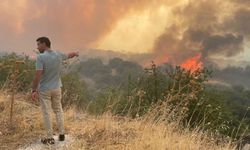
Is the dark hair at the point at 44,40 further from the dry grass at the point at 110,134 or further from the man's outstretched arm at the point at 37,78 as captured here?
the dry grass at the point at 110,134

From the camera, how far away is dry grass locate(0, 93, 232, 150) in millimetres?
11402

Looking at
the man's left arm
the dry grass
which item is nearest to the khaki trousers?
the man's left arm

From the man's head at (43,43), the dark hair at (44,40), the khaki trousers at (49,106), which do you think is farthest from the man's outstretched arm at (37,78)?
the dark hair at (44,40)

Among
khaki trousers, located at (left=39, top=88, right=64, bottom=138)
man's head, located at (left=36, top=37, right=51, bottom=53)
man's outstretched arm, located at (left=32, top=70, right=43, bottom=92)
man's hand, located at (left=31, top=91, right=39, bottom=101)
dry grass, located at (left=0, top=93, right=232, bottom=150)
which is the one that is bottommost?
dry grass, located at (left=0, top=93, right=232, bottom=150)

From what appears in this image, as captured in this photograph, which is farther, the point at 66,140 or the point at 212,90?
the point at 212,90

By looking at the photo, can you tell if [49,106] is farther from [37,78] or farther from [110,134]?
[110,134]

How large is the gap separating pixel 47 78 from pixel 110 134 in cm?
233

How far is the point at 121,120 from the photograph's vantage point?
48.7 ft

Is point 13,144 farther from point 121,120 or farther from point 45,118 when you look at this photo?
→ point 121,120

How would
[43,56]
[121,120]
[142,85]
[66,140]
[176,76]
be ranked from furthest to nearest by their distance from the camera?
[142,85], [176,76], [121,120], [66,140], [43,56]

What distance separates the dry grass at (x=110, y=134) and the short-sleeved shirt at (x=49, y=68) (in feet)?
4.41

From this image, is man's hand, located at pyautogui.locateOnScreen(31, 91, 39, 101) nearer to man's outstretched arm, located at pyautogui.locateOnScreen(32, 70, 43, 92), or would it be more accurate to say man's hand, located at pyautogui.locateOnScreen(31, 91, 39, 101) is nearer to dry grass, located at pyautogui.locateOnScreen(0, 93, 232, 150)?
man's outstretched arm, located at pyautogui.locateOnScreen(32, 70, 43, 92)

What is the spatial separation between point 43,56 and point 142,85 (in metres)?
9.71

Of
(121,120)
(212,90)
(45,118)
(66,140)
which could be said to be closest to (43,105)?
(45,118)
